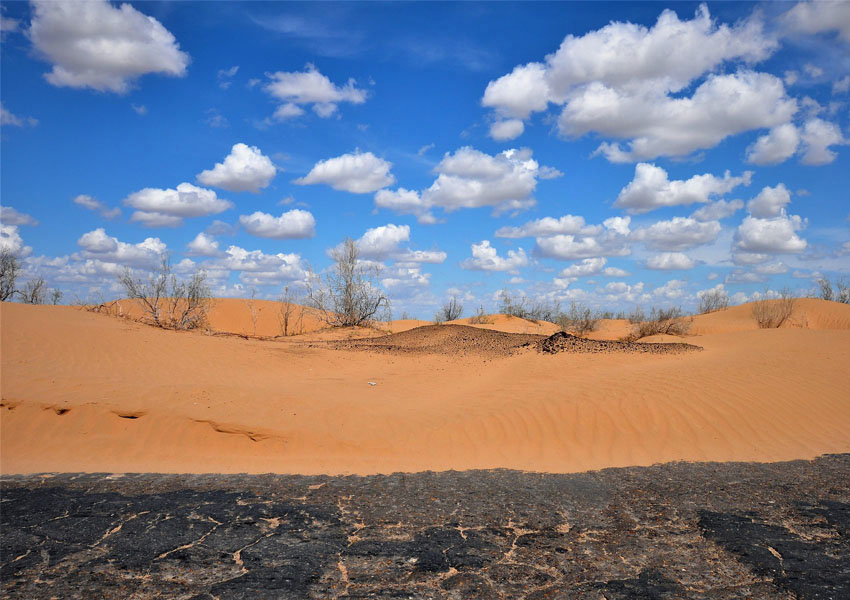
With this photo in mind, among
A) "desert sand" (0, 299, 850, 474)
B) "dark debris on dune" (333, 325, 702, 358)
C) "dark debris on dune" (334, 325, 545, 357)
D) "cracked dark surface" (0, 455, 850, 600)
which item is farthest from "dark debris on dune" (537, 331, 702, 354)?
"cracked dark surface" (0, 455, 850, 600)

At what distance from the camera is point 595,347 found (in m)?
13.4

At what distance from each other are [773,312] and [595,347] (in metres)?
15.7

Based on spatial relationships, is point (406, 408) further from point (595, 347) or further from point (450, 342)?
point (450, 342)

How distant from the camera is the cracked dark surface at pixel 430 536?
3.57 meters

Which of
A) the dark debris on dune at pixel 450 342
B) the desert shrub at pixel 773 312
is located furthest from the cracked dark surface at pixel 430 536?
the desert shrub at pixel 773 312

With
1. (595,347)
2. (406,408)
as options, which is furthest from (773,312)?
(406,408)

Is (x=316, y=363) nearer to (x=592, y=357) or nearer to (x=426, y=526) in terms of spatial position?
(x=592, y=357)

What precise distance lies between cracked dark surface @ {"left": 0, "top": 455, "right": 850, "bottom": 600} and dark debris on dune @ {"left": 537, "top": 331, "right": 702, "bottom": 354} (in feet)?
22.6

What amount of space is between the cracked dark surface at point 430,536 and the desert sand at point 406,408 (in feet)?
4.44

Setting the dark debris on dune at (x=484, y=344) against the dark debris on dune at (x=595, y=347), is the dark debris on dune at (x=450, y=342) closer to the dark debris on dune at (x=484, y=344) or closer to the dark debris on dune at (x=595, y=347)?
the dark debris on dune at (x=484, y=344)

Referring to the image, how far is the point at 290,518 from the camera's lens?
480 cm

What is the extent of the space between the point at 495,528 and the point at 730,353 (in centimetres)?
1035

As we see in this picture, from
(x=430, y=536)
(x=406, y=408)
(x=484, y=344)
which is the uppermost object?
(x=484, y=344)

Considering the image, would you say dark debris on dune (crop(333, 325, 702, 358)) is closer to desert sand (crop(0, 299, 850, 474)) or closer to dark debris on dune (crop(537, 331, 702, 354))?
dark debris on dune (crop(537, 331, 702, 354))
